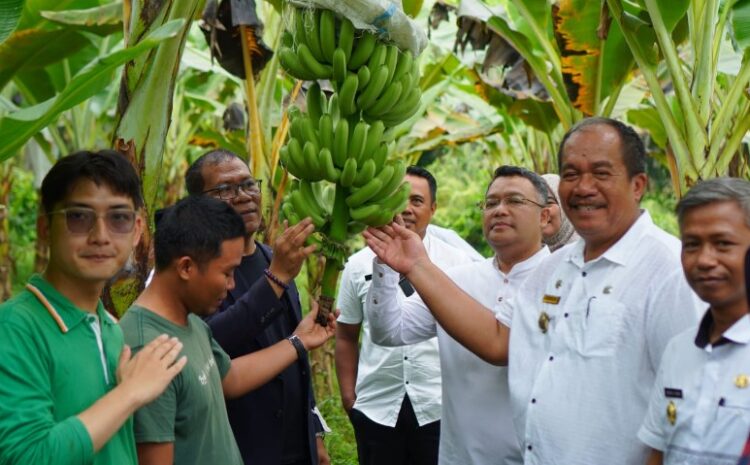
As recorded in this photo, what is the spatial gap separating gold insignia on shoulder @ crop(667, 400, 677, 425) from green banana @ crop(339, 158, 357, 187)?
3.78 ft

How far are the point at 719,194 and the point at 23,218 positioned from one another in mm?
14583

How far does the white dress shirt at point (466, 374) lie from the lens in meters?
3.47

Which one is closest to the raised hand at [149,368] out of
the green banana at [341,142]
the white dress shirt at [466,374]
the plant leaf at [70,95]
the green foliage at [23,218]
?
the plant leaf at [70,95]

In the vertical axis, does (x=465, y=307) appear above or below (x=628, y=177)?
below

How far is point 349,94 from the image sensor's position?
9.61 ft

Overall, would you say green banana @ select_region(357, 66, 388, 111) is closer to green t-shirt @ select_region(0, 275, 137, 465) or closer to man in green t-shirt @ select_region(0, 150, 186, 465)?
man in green t-shirt @ select_region(0, 150, 186, 465)

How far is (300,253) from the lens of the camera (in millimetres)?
3074

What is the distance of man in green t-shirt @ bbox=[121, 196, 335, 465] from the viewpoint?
2.45 meters

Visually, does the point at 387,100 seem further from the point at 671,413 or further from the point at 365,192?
the point at 671,413

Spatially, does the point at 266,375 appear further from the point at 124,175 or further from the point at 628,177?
the point at 628,177

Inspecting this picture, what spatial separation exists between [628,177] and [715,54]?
9.75 feet

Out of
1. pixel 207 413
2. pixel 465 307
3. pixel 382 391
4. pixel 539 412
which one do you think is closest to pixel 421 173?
pixel 382 391

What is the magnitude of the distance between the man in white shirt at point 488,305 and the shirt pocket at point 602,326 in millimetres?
740

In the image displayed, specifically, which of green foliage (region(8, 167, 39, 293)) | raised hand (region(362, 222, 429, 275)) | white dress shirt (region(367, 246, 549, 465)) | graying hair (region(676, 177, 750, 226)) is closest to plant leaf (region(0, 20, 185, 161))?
raised hand (region(362, 222, 429, 275))
